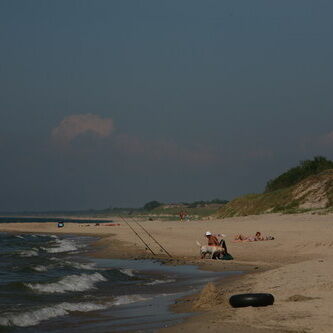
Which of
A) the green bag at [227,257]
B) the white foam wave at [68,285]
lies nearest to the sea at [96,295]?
the white foam wave at [68,285]

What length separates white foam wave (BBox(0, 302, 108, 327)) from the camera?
1279 cm

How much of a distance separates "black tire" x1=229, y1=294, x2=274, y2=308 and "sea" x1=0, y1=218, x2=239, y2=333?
41.0 inches

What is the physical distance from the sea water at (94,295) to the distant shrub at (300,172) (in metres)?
50.3

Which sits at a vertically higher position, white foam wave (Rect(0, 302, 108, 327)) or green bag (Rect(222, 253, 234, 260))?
green bag (Rect(222, 253, 234, 260))

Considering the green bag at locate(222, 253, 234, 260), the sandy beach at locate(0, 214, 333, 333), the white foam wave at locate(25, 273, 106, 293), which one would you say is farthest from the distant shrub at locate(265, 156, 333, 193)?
the white foam wave at locate(25, 273, 106, 293)

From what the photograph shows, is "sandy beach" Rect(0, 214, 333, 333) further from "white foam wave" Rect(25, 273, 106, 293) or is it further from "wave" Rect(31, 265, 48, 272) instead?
"wave" Rect(31, 265, 48, 272)

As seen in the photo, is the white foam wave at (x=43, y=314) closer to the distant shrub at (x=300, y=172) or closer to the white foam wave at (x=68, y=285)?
the white foam wave at (x=68, y=285)

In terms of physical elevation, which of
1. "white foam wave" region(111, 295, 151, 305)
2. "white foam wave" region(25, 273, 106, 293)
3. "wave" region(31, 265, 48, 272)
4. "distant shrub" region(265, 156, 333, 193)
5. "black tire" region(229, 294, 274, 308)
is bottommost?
"white foam wave" region(111, 295, 151, 305)

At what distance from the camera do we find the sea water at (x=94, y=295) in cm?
1235

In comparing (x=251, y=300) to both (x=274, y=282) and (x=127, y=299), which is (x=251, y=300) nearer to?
(x=274, y=282)

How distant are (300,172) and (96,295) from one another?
6176 cm

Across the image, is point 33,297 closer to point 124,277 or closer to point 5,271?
point 124,277

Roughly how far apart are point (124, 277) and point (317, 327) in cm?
1206

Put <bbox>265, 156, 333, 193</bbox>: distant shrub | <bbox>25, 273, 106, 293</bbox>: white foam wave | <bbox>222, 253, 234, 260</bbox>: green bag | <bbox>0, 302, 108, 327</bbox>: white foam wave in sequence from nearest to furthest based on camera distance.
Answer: <bbox>0, 302, 108, 327</bbox>: white foam wave
<bbox>25, 273, 106, 293</bbox>: white foam wave
<bbox>222, 253, 234, 260</bbox>: green bag
<bbox>265, 156, 333, 193</bbox>: distant shrub
